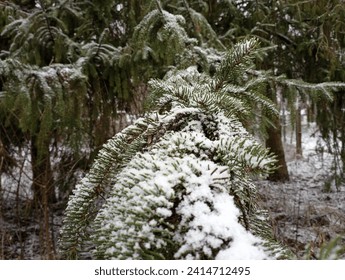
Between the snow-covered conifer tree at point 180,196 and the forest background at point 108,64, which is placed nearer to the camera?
the snow-covered conifer tree at point 180,196

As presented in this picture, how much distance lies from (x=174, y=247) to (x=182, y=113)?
0.31 metres

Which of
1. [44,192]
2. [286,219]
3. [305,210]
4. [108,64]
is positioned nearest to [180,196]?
[108,64]

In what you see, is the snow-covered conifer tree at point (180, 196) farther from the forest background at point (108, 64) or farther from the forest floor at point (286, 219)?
the forest floor at point (286, 219)

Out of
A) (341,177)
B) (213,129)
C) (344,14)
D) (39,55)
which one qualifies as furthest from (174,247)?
(341,177)

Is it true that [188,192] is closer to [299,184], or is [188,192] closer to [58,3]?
[58,3]

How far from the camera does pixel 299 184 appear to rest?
258 inches

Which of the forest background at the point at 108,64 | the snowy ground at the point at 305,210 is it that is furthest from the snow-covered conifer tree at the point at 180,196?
the snowy ground at the point at 305,210

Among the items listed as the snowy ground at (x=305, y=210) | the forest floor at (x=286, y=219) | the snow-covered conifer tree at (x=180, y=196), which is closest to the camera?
the snow-covered conifer tree at (x=180, y=196)

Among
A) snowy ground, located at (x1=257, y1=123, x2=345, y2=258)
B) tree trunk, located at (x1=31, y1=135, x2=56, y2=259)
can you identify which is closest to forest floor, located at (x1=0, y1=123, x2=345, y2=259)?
snowy ground, located at (x1=257, y1=123, x2=345, y2=258)

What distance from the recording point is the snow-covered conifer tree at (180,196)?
42 centimetres

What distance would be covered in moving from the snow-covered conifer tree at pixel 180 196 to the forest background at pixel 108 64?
942 mm

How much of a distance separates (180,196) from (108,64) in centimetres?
252

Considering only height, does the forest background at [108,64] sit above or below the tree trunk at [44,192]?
above

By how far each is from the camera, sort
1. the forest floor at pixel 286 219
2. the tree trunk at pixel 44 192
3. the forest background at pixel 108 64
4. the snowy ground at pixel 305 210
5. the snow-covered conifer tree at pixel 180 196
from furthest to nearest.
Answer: the snowy ground at pixel 305 210 < the forest floor at pixel 286 219 < the tree trunk at pixel 44 192 < the forest background at pixel 108 64 < the snow-covered conifer tree at pixel 180 196
